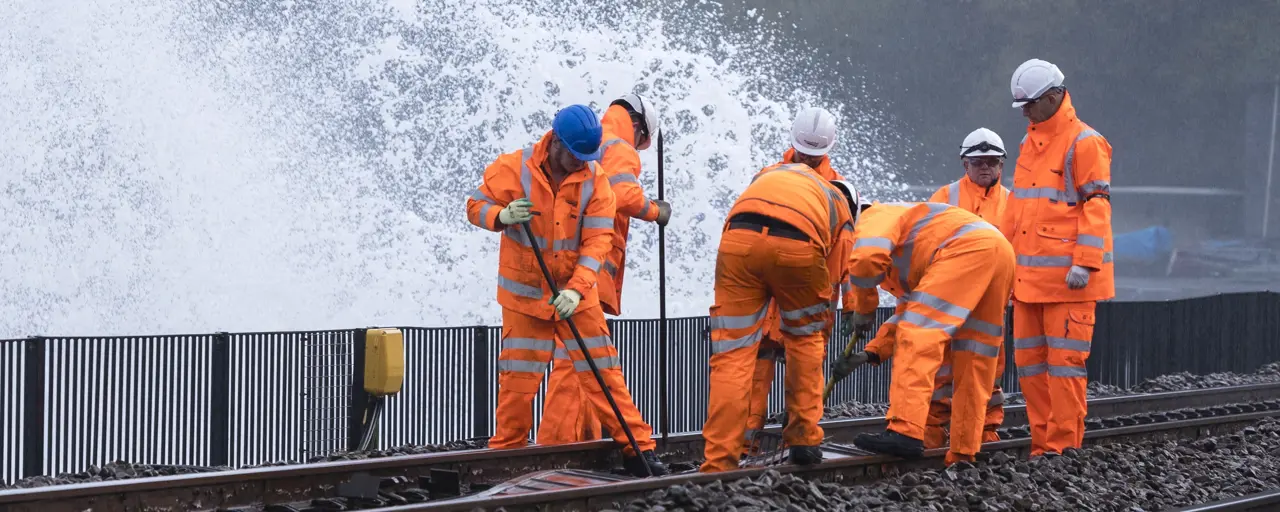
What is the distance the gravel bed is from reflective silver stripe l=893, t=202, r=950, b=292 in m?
1.03

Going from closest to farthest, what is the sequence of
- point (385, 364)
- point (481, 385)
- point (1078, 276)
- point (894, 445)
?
1. point (894, 445)
2. point (1078, 276)
3. point (385, 364)
4. point (481, 385)

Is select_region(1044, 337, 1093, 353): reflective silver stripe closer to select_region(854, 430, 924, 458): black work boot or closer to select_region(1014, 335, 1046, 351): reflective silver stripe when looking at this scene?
select_region(1014, 335, 1046, 351): reflective silver stripe

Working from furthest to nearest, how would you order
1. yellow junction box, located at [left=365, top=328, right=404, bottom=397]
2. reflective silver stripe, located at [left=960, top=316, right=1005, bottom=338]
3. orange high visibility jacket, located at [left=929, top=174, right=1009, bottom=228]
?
orange high visibility jacket, located at [left=929, top=174, right=1009, bottom=228] < yellow junction box, located at [left=365, top=328, right=404, bottom=397] < reflective silver stripe, located at [left=960, top=316, right=1005, bottom=338]

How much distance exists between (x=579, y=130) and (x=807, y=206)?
1259mm

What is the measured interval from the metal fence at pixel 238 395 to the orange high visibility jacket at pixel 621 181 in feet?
5.47

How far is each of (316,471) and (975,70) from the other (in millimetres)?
50210

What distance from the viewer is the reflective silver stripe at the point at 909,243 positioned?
745 centimetres

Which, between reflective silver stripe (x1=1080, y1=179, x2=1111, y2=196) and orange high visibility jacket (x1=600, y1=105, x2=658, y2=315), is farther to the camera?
orange high visibility jacket (x1=600, y1=105, x2=658, y2=315)

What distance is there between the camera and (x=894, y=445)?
24.2 feet

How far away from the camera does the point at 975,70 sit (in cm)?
5409

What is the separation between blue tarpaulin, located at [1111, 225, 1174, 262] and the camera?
41031mm

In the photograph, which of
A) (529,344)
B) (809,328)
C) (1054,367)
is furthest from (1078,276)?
(529,344)

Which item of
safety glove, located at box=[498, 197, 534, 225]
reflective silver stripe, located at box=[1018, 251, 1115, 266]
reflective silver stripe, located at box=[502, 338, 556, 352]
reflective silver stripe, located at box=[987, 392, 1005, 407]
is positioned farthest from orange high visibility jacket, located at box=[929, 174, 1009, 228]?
safety glove, located at box=[498, 197, 534, 225]

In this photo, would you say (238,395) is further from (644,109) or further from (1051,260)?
(1051,260)
